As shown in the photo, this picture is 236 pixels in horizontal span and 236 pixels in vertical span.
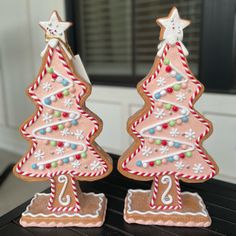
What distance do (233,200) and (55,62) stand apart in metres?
0.75

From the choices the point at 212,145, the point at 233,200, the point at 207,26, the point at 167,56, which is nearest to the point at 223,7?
the point at 207,26

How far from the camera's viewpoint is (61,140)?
2.81ft

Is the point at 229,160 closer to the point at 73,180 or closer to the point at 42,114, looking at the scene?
the point at 73,180

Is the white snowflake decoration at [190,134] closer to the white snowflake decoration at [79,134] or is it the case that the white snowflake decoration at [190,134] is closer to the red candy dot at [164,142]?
the red candy dot at [164,142]

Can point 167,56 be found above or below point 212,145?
above

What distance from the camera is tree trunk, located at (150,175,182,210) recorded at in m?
0.89

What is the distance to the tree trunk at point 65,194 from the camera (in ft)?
2.95

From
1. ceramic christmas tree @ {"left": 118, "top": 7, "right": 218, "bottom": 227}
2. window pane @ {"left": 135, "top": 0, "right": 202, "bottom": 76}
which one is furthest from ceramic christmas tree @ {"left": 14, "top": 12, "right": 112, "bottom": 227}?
window pane @ {"left": 135, "top": 0, "right": 202, "bottom": 76}

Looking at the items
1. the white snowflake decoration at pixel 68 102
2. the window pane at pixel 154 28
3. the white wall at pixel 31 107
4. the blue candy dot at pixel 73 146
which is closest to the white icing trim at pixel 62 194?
the blue candy dot at pixel 73 146

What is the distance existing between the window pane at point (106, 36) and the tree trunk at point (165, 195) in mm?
1195

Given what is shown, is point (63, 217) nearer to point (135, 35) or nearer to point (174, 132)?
point (174, 132)

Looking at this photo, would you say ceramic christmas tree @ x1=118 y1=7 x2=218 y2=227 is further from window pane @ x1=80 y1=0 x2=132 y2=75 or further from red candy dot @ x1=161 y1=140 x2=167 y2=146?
window pane @ x1=80 y1=0 x2=132 y2=75

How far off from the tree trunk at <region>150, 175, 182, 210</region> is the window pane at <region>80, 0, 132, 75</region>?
119cm

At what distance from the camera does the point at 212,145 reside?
1640 millimetres
